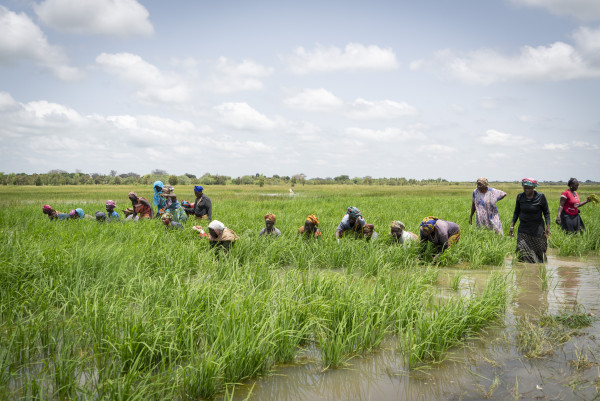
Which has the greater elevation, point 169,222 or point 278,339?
point 169,222

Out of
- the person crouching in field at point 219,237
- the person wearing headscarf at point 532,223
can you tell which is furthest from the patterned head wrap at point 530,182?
the person crouching in field at point 219,237

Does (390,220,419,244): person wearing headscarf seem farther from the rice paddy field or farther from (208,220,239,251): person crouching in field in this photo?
(208,220,239,251): person crouching in field

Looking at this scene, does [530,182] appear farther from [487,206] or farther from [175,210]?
[175,210]

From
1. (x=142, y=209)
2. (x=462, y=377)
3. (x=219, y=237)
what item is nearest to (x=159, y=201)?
(x=142, y=209)

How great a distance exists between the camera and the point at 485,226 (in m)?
7.59

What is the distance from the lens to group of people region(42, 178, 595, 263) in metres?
5.60

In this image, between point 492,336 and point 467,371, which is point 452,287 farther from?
point 467,371

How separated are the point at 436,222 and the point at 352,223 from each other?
1.54 meters

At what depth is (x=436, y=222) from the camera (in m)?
5.66

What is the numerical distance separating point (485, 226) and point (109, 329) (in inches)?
288

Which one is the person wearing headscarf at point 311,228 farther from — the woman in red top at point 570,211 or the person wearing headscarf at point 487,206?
the woman in red top at point 570,211

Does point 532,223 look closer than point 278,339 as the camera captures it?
No

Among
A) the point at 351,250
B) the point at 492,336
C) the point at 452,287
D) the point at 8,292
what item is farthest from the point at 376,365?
the point at 8,292

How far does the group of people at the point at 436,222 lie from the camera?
5603 millimetres
